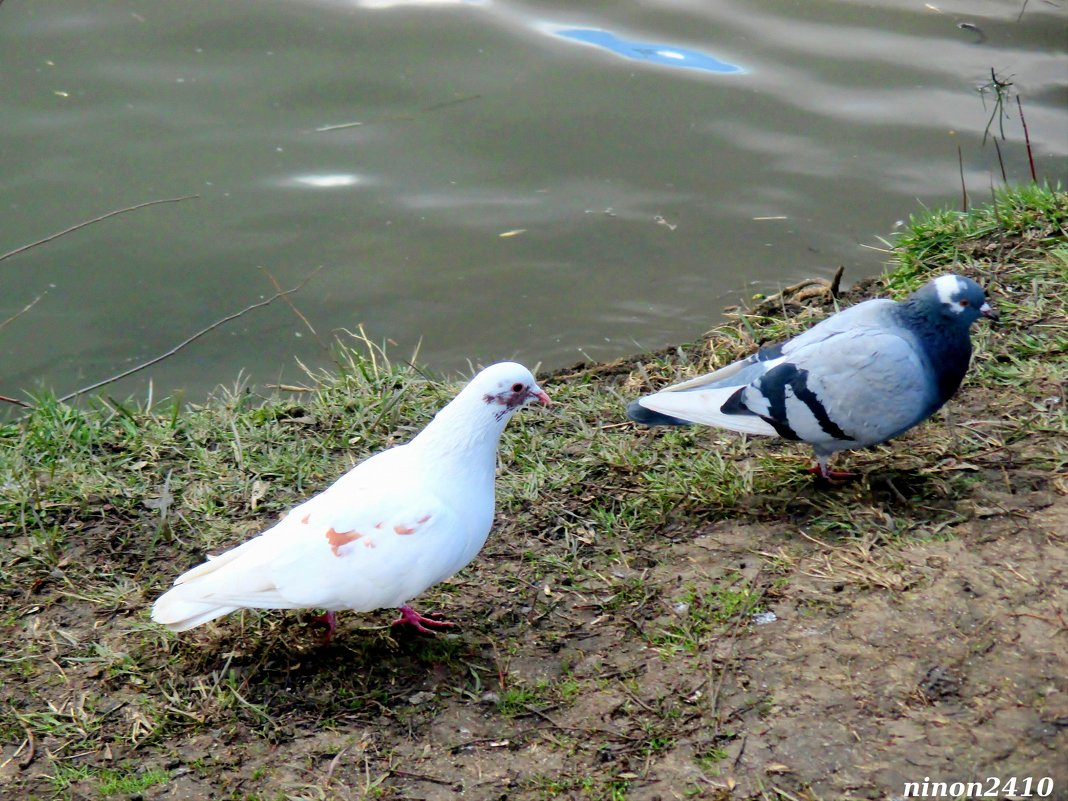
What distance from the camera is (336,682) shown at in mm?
3092

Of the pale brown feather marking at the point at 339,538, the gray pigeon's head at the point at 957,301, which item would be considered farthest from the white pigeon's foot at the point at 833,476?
the pale brown feather marking at the point at 339,538

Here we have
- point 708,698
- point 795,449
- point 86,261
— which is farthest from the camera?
point 86,261

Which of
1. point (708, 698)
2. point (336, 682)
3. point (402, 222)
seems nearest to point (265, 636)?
point (336, 682)

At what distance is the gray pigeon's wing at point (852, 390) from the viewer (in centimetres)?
351

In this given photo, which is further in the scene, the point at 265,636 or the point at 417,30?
the point at 417,30

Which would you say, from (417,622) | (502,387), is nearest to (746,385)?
(502,387)

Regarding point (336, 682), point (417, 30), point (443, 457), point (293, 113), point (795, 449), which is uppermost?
point (417, 30)

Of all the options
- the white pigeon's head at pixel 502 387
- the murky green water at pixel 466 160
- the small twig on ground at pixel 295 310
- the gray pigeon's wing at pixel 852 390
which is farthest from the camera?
the murky green water at pixel 466 160

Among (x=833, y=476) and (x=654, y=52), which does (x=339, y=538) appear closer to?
(x=833, y=476)

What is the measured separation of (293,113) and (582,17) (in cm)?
222

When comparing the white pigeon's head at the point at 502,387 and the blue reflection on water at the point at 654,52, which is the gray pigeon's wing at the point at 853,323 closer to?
the white pigeon's head at the point at 502,387

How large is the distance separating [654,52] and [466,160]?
5.58 feet

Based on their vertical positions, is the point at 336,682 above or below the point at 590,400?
below

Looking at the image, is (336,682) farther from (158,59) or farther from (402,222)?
(158,59)
